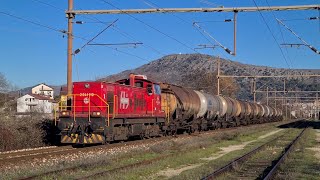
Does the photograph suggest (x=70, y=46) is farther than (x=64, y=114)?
Yes

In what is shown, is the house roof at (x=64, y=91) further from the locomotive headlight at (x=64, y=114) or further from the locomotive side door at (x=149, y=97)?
the locomotive side door at (x=149, y=97)

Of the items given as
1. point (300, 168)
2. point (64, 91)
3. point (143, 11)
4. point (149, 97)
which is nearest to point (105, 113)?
point (64, 91)

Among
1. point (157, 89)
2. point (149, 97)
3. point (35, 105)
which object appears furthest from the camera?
point (35, 105)

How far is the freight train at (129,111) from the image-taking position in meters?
20.0

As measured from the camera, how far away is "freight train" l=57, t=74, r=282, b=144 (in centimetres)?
2002

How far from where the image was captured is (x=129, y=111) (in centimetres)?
2328

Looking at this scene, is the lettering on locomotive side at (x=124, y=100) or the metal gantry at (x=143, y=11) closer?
the metal gantry at (x=143, y=11)

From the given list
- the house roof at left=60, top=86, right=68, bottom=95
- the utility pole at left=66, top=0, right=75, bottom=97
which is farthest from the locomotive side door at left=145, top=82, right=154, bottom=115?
the utility pole at left=66, top=0, right=75, bottom=97

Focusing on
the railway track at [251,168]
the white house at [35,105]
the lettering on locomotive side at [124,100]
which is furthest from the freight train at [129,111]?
the railway track at [251,168]

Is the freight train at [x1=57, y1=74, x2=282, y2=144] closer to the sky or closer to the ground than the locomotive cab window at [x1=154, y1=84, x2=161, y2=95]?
closer to the ground

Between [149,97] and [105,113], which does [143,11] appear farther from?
[105,113]

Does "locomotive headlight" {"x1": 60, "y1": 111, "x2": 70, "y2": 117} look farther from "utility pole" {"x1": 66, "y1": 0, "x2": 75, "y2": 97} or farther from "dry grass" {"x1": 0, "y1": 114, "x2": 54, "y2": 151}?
"dry grass" {"x1": 0, "y1": 114, "x2": 54, "y2": 151}

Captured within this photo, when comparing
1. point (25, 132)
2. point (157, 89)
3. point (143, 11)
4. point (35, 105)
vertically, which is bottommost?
point (25, 132)

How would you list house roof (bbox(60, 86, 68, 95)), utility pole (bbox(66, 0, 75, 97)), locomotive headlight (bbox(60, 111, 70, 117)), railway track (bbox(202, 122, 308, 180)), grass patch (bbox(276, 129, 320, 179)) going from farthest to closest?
1. house roof (bbox(60, 86, 68, 95))
2. utility pole (bbox(66, 0, 75, 97))
3. locomotive headlight (bbox(60, 111, 70, 117))
4. grass patch (bbox(276, 129, 320, 179))
5. railway track (bbox(202, 122, 308, 180))
